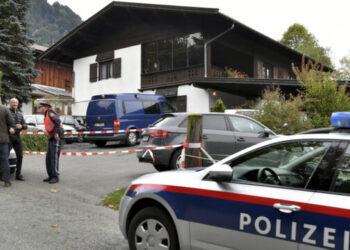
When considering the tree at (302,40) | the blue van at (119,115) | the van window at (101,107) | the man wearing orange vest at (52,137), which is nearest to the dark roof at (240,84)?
the blue van at (119,115)

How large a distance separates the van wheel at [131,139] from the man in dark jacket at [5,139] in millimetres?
7453

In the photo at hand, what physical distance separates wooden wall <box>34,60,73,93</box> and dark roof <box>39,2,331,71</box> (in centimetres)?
818

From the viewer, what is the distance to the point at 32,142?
42.6ft

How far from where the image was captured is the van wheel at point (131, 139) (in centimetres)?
1404

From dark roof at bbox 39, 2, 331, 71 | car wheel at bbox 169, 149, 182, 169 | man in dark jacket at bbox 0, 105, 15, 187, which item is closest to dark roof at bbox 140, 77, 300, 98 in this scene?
dark roof at bbox 39, 2, 331, 71

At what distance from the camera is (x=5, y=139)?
652 cm

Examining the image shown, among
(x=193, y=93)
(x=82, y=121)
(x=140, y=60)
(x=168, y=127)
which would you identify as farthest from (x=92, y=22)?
(x=168, y=127)

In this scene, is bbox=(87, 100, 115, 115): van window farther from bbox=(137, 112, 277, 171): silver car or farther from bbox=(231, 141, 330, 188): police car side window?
bbox=(231, 141, 330, 188): police car side window

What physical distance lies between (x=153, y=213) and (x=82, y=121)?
17558 mm

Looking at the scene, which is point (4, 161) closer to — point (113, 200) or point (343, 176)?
point (113, 200)

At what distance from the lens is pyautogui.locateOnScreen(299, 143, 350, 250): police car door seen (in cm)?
213

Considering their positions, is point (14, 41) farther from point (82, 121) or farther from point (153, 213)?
point (153, 213)

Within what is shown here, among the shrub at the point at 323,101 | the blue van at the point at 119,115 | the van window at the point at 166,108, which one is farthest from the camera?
the van window at the point at 166,108

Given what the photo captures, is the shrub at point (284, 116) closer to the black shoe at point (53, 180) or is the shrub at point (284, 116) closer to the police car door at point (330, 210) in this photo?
the black shoe at point (53, 180)
